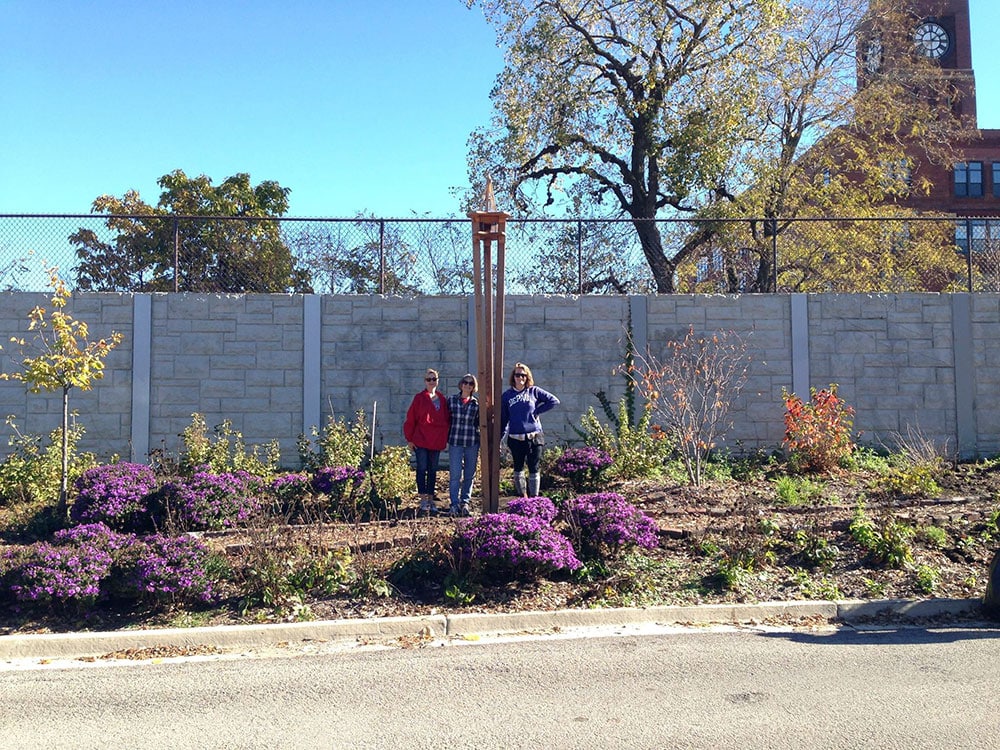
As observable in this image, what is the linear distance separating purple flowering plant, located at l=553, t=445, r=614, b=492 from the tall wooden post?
58.4 inches

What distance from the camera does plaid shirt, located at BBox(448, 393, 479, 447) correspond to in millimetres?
9023

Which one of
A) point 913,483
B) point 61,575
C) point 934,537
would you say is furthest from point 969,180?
point 61,575

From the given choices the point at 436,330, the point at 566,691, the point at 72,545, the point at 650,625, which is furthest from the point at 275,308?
the point at 566,691

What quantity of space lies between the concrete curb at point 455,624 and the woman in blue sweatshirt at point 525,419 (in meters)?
2.65

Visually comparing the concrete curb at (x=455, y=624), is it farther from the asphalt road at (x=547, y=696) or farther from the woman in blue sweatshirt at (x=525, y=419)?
the woman in blue sweatshirt at (x=525, y=419)

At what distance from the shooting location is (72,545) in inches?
270

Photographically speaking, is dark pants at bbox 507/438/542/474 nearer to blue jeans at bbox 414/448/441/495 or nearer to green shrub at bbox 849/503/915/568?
blue jeans at bbox 414/448/441/495

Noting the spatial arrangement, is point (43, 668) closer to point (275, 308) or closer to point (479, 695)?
point (479, 695)

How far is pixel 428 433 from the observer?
29.9 feet

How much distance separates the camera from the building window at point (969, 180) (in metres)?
45.9

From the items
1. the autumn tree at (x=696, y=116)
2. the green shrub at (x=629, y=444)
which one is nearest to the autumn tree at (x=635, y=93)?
the autumn tree at (x=696, y=116)

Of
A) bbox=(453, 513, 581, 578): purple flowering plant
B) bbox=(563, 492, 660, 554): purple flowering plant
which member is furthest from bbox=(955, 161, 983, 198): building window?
bbox=(453, 513, 581, 578): purple flowering plant

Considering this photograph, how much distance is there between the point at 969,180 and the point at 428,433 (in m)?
46.1

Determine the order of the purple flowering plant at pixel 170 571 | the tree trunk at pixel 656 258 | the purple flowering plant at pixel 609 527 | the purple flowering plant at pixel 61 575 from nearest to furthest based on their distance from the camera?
1. the purple flowering plant at pixel 61 575
2. the purple flowering plant at pixel 170 571
3. the purple flowering plant at pixel 609 527
4. the tree trunk at pixel 656 258
